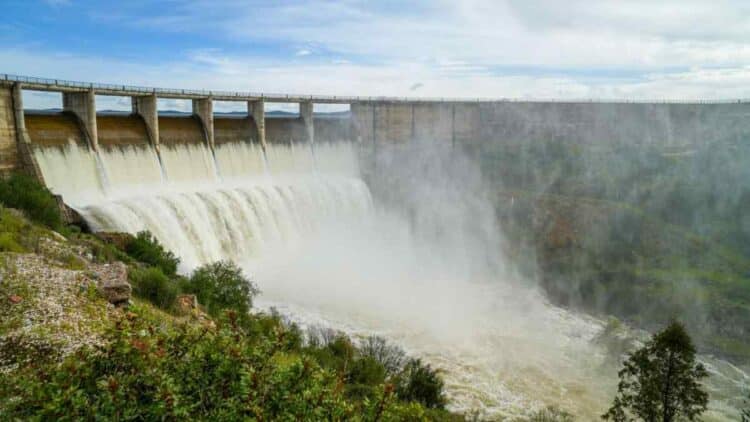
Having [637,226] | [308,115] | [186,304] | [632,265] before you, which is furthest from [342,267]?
[637,226]

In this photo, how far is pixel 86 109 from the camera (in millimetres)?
26266

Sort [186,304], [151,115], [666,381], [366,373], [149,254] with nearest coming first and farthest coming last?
[186,304], [666,381], [366,373], [149,254], [151,115]

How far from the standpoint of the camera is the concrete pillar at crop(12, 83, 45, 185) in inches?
893

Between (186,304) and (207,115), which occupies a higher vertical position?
(207,115)

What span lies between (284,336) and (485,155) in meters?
48.7

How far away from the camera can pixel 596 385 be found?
910 inches

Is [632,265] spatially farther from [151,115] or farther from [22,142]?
[22,142]

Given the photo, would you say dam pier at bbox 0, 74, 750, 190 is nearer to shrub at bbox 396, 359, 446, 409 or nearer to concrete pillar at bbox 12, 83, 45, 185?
concrete pillar at bbox 12, 83, 45, 185

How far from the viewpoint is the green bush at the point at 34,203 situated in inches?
762

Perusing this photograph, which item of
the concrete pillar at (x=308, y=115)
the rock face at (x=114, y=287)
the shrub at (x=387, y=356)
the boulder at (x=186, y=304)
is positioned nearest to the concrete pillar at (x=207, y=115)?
the concrete pillar at (x=308, y=115)

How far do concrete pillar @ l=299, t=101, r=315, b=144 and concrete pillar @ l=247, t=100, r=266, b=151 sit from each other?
5.12 metres

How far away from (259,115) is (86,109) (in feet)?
41.2

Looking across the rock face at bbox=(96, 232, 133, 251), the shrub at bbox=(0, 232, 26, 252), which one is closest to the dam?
the rock face at bbox=(96, 232, 133, 251)

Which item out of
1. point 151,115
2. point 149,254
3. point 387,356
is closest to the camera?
point 149,254
